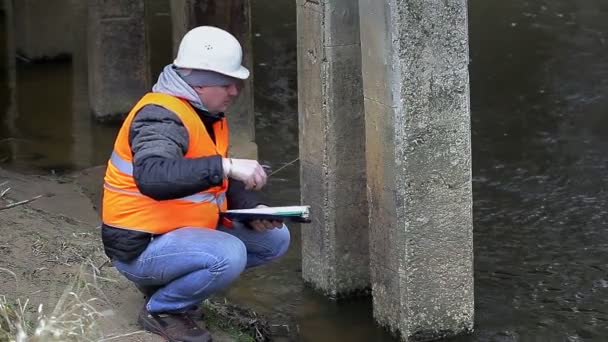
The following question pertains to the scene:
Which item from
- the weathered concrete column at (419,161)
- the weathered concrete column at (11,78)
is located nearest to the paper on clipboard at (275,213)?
the weathered concrete column at (419,161)

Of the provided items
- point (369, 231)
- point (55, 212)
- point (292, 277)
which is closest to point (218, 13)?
point (55, 212)

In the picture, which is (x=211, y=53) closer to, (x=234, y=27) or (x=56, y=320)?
(x=56, y=320)

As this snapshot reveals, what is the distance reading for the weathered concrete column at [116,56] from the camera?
38.5 ft

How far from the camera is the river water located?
7.73 m

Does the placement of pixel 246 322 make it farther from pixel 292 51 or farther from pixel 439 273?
pixel 292 51

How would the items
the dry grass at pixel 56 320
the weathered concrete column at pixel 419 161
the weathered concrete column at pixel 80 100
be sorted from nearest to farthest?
the dry grass at pixel 56 320 → the weathered concrete column at pixel 419 161 → the weathered concrete column at pixel 80 100

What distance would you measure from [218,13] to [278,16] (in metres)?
6.04

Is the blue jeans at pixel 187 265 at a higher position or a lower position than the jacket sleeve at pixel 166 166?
lower

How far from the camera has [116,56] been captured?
11.8 meters

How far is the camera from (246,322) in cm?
677

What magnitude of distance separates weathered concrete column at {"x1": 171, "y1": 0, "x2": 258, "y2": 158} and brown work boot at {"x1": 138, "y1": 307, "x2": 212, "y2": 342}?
4.37m

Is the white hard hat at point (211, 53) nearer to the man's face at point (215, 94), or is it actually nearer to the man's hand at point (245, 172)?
the man's face at point (215, 94)

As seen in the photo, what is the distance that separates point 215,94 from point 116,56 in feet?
20.9

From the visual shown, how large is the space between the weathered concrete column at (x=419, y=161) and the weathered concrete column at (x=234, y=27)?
11.0ft
